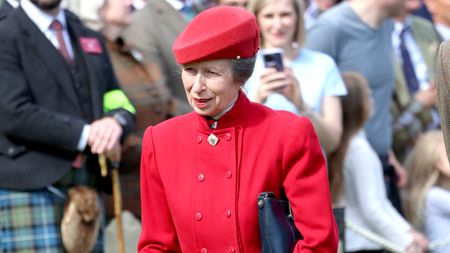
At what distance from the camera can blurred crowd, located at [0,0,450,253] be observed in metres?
6.95

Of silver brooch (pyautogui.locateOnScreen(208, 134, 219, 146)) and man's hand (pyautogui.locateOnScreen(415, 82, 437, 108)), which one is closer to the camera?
silver brooch (pyautogui.locateOnScreen(208, 134, 219, 146))

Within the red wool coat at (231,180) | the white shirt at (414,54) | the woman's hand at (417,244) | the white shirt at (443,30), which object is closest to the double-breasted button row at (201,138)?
the red wool coat at (231,180)

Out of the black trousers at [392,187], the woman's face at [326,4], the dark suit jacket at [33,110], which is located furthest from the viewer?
the woman's face at [326,4]

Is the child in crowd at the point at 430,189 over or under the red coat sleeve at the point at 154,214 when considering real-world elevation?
under

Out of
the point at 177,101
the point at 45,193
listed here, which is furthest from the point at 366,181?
the point at 45,193

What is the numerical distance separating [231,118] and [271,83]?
6.74 feet

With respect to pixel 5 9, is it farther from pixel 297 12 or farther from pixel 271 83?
pixel 297 12

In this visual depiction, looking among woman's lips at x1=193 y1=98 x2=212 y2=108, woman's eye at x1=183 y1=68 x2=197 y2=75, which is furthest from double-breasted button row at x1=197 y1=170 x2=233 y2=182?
woman's eye at x1=183 y1=68 x2=197 y2=75

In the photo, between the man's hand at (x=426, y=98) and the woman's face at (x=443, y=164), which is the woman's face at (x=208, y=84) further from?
the man's hand at (x=426, y=98)

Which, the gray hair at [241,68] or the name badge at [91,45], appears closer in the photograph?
the gray hair at [241,68]

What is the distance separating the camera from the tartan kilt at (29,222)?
21.7ft

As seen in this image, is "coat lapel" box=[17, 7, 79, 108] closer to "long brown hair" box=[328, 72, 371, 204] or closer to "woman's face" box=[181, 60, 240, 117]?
"long brown hair" box=[328, 72, 371, 204]

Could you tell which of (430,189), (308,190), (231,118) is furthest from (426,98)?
(308,190)

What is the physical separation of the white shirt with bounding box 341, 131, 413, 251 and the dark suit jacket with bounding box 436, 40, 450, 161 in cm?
299
